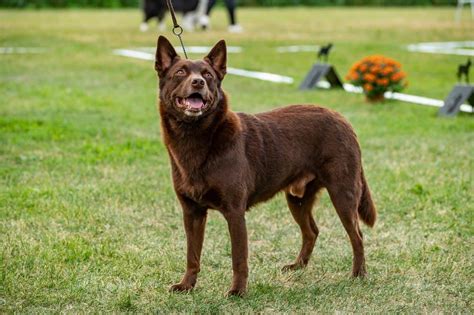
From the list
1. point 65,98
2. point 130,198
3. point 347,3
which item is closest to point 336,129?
point 130,198

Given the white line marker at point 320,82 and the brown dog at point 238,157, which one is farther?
the white line marker at point 320,82

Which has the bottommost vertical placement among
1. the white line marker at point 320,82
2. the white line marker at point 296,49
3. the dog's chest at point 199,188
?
the white line marker at point 296,49

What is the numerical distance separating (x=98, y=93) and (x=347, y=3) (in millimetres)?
31355

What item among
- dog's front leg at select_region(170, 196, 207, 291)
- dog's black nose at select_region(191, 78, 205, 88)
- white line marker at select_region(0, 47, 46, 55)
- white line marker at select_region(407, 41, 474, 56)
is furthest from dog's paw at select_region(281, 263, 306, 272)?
white line marker at select_region(0, 47, 46, 55)

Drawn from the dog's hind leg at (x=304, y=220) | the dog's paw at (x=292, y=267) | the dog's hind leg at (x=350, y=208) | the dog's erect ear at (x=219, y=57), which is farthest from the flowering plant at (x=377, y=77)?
the dog's erect ear at (x=219, y=57)

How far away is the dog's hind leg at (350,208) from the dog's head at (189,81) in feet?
3.39

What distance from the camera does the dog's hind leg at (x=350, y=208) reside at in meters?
5.51

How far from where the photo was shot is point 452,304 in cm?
509

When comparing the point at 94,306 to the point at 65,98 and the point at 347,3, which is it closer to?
the point at 65,98

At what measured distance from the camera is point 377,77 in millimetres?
13828

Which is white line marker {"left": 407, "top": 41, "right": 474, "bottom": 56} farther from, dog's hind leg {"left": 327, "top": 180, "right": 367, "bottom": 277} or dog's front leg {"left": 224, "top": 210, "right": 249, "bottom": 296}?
dog's front leg {"left": 224, "top": 210, "right": 249, "bottom": 296}

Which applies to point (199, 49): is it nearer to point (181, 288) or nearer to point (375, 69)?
point (375, 69)

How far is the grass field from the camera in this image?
521cm

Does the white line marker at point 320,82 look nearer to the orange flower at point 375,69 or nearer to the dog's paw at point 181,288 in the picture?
the orange flower at point 375,69
